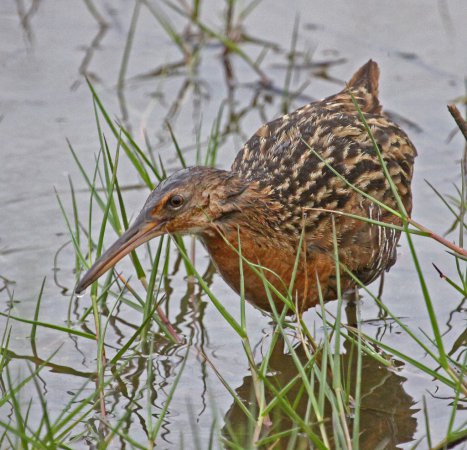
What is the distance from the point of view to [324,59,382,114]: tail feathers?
6.31 meters

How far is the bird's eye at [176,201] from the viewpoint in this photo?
5051mm

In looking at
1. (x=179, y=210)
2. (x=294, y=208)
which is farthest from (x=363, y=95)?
(x=179, y=210)

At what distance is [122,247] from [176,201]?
316 mm

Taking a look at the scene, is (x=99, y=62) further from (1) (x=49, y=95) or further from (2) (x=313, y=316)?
(2) (x=313, y=316)

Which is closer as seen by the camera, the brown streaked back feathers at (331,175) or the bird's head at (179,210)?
the bird's head at (179,210)

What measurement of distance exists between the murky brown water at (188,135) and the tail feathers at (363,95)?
0.86m

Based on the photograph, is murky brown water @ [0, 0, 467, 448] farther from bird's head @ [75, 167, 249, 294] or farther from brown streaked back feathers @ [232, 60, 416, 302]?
bird's head @ [75, 167, 249, 294]

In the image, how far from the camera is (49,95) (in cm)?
839

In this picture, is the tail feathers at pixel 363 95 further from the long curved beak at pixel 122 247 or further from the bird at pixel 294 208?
the long curved beak at pixel 122 247

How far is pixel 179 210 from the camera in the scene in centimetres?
507

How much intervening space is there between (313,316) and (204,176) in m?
1.30

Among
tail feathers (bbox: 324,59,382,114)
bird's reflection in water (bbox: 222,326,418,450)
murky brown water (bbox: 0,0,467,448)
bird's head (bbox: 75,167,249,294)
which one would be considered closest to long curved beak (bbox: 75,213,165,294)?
bird's head (bbox: 75,167,249,294)

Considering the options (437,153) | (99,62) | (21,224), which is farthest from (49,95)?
(437,153)

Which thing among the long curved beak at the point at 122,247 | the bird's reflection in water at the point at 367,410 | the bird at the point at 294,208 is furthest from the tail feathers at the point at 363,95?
the long curved beak at the point at 122,247
